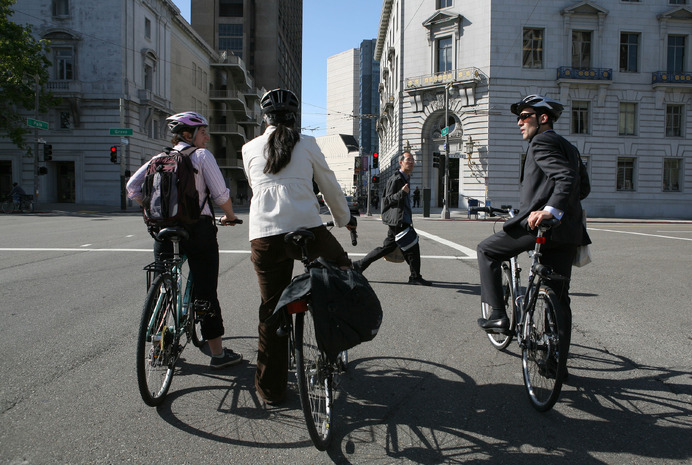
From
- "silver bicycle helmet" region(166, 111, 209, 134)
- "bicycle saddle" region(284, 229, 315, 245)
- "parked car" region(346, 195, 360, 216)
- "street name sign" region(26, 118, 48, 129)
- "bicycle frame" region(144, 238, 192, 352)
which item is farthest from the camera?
"street name sign" region(26, 118, 48, 129)

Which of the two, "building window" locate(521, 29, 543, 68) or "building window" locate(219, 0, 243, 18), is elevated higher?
"building window" locate(219, 0, 243, 18)

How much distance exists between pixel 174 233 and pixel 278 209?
31.0 inches

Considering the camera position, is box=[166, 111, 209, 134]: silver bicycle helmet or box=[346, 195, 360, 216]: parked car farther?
box=[346, 195, 360, 216]: parked car

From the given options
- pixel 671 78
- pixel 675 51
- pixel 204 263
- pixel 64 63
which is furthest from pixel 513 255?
pixel 64 63

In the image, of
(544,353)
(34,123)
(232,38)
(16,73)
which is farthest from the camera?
(232,38)

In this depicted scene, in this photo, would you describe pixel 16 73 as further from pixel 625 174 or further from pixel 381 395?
pixel 625 174

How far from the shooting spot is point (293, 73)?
4454 inches

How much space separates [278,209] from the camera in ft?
9.63

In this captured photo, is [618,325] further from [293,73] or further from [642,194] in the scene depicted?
[293,73]

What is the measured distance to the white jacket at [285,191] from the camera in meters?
2.94

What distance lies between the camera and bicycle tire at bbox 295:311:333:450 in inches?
100

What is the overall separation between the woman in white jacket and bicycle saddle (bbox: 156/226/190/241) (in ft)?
1.77

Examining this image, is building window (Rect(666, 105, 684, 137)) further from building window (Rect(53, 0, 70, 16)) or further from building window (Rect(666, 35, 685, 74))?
building window (Rect(53, 0, 70, 16))

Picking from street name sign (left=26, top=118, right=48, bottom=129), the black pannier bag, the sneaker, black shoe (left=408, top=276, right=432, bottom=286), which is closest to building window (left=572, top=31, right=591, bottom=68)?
black shoe (left=408, top=276, right=432, bottom=286)
